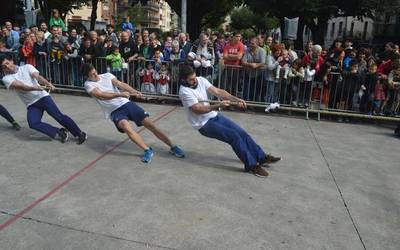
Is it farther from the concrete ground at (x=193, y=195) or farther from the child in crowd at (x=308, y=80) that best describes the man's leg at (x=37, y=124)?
the child in crowd at (x=308, y=80)

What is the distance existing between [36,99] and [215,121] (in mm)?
3058

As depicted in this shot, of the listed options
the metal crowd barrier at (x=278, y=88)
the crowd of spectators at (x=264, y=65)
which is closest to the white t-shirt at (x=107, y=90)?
the crowd of spectators at (x=264, y=65)

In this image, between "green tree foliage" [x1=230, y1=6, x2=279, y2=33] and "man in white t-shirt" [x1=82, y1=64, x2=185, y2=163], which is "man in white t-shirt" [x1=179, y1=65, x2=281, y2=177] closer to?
"man in white t-shirt" [x1=82, y1=64, x2=185, y2=163]

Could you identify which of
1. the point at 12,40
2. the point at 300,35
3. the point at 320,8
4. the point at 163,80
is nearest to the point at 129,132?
the point at 163,80

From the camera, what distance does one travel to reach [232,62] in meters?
8.71

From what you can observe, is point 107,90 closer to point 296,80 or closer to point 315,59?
point 296,80

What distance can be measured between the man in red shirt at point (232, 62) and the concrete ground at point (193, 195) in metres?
2.39

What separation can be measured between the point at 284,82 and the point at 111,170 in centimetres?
508

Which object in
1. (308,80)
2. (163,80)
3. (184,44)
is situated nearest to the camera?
(308,80)

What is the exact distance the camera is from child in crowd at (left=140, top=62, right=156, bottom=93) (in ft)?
30.0

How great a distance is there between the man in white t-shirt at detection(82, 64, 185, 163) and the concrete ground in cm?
23

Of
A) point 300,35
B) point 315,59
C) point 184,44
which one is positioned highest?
point 300,35

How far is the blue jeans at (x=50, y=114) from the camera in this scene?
5.90 m

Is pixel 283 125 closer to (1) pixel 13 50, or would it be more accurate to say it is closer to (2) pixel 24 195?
(2) pixel 24 195
